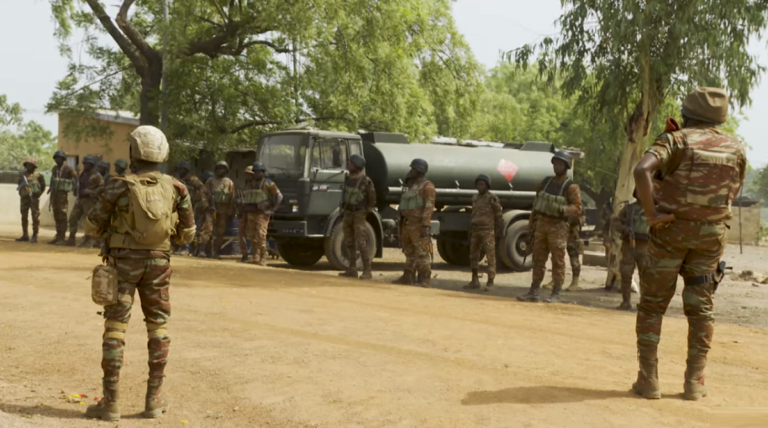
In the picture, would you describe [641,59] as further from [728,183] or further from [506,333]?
[728,183]

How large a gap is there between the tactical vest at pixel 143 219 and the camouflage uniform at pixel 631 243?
21.5ft

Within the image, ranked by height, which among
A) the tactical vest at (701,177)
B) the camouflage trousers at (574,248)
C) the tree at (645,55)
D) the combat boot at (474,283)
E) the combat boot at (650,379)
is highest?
the tree at (645,55)

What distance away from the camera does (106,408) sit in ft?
20.0

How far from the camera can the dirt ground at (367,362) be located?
6211 millimetres

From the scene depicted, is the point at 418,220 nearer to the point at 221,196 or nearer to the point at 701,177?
the point at 221,196

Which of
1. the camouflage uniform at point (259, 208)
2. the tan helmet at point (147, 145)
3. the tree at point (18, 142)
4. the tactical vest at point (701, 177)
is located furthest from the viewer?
the tree at point (18, 142)

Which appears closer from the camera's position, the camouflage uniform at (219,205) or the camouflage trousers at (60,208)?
the camouflage uniform at (219,205)

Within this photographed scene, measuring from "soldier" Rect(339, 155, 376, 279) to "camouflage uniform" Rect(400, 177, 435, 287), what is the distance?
0.75 meters

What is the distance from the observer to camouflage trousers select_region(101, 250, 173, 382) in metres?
6.02

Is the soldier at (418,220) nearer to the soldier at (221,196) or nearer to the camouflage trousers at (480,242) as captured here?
the camouflage trousers at (480,242)

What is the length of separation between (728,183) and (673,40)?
9.60 m

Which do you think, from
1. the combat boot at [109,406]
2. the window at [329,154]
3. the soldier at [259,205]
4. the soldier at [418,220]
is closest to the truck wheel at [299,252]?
the soldier at [259,205]

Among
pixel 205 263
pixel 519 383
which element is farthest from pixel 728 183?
pixel 205 263

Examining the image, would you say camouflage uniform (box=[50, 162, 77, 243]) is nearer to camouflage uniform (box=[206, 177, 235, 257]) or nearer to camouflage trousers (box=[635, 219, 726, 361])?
camouflage uniform (box=[206, 177, 235, 257])
